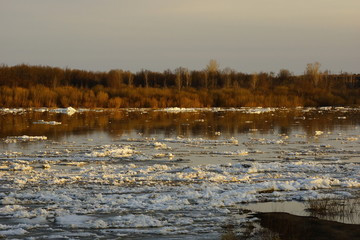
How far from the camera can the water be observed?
6898 millimetres

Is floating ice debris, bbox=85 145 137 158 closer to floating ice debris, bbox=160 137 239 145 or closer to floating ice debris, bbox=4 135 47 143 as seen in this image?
floating ice debris, bbox=160 137 239 145

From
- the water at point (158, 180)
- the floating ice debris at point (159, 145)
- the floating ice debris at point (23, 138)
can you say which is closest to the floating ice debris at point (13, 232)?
the water at point (158, 180)

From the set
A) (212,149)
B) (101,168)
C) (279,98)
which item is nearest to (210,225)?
(101,168)

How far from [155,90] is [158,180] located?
37.0 m

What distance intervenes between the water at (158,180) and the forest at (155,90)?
22.9 metres

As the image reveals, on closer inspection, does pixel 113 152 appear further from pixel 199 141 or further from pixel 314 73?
pixel 314 73

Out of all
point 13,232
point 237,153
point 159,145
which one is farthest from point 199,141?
point 13,232

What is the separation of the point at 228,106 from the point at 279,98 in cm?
580

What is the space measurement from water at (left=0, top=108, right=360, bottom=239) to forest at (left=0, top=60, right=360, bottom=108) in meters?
22.9

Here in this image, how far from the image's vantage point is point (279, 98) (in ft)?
160

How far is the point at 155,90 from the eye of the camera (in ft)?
153

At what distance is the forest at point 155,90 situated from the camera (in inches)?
1636

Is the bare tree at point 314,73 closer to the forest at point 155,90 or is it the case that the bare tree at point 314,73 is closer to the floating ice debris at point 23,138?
the forest at point 155,90

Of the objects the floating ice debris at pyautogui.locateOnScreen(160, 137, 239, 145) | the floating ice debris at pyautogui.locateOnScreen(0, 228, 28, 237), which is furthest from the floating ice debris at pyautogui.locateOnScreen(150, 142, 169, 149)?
the floating ice debris at pyautogui.locateOnScreen(0, 228, 28, 237)
